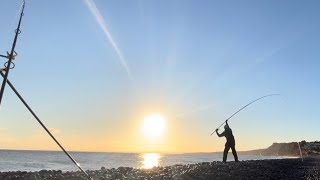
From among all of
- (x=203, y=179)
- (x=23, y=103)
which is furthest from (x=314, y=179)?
(x=23, y=103)

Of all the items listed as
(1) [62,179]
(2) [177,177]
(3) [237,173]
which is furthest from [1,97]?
(3) [237,173]

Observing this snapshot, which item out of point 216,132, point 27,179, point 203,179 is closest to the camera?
point 27,179

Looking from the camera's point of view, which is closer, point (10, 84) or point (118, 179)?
point (10, 84)

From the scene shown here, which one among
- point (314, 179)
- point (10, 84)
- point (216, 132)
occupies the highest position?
point (216, 132)

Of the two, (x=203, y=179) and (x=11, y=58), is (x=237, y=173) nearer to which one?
(x=203, y=179)

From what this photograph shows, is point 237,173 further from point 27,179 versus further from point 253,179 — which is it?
point 27,179

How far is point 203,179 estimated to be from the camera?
17.3 metres

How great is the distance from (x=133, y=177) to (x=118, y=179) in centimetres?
78

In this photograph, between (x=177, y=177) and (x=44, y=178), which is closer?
(x=44, y=178)

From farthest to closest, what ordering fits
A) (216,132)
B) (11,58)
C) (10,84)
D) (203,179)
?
1. (216,132)
2. (203,179)
3. (10,84)
4. (11,58)

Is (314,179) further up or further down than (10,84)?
further down

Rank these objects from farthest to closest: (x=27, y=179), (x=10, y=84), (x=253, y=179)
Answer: (x=253, y=179) < (x=27, y=179) < (x=10, y=84)

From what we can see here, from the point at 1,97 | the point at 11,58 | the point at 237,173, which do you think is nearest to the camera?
the point at 1,97

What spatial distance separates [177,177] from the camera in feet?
57.1
